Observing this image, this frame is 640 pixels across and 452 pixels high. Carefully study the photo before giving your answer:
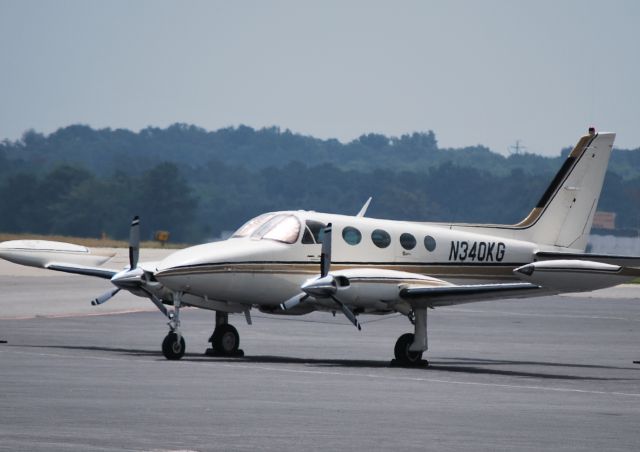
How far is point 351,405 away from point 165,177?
132911 millimetres

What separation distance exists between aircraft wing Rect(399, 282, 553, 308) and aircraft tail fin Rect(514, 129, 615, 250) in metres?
5.45

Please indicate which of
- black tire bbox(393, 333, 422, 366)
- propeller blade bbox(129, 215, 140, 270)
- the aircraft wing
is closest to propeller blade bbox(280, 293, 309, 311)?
the aircraft wing

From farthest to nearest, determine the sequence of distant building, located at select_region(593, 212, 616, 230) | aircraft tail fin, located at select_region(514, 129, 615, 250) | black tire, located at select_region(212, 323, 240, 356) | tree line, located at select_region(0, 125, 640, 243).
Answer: distant building, located at select_region(593, 212, 616, 230) < tree line, located at select_region(0, 125, 640, 243) < aircraft tail fin, located at select_region(514, 129, 615, 250) < black tire, located at select_region(212, 323, 240, 356)

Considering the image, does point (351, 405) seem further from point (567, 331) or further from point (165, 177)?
point (165, 177)

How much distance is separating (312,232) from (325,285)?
2153 mm

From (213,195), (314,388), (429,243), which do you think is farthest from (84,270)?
(213,195)

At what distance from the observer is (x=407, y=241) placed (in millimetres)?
28297

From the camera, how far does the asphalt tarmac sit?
1537 centimetres

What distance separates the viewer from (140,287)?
27094 millimetres

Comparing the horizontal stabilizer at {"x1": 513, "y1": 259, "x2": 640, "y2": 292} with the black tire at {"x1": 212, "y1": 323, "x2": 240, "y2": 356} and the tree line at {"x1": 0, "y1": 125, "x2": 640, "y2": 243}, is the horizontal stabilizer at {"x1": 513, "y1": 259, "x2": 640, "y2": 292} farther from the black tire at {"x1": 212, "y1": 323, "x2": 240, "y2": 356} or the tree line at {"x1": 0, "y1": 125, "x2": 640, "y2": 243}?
the tree line at {"x1": 0, "y1": 125, "x2": 640, "y2": 243}

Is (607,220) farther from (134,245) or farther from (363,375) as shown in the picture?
(363,375)

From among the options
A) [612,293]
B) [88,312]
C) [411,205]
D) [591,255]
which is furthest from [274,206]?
[591,255]

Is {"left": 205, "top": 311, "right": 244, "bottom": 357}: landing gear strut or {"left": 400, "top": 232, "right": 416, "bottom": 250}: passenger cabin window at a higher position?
{"left": 400, "top": 232, "right": 416, "bottom": 250}: passenger cabin window

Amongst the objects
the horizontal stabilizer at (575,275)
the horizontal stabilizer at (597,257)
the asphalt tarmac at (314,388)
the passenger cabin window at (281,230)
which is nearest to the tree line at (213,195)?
the asphalt tarmac at (314,388)
